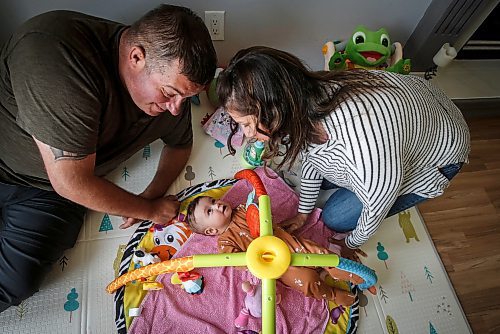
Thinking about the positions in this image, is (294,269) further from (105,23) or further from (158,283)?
(105,23)

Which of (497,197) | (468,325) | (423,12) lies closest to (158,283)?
(468,325)

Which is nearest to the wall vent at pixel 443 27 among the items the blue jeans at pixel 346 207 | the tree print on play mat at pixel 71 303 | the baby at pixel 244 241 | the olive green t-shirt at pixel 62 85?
the blue jeans at pixel 346 207

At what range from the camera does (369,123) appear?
0.95 meters

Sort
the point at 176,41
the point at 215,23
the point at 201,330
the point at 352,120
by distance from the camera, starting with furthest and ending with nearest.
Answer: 1. the point at 215,23
2. the point at 201,330
3. the point at 352,120
4. the point at 176,41

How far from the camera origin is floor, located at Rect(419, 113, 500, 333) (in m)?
1.42

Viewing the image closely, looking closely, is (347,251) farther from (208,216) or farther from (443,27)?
(443,27)

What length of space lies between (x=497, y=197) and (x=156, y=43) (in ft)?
4.53

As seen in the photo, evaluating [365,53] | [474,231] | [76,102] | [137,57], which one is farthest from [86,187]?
[474,231]

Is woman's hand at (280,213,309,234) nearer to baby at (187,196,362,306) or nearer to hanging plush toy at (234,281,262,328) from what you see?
baby at (187,196,362,306)

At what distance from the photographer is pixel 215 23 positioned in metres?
1.53

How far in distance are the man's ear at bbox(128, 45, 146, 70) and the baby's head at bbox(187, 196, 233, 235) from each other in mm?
550

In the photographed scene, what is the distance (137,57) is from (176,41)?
0.09 meters

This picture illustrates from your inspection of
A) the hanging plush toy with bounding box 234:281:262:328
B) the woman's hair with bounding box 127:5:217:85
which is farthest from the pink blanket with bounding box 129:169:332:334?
the woman's hair with bounding box 127:5:217:85

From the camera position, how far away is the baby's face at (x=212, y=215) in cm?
134
